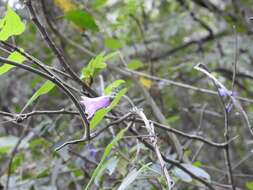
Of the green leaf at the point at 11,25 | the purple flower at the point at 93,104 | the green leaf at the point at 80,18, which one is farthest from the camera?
the green leaf at the point at 80,18

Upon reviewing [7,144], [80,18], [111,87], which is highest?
[80,18]

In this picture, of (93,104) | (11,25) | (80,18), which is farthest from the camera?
→ (80,18)

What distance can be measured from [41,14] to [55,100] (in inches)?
18.6

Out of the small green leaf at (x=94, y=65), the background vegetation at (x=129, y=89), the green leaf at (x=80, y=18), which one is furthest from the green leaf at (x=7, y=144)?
the small green leaf at (x=94, y=65)

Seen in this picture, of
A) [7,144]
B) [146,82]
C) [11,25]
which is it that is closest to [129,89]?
[146,82]

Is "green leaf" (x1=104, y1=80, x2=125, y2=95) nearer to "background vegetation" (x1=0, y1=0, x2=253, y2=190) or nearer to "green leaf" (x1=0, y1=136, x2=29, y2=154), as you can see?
"background vegetation" (x1=0, y1=0, x2=253, y2=190)

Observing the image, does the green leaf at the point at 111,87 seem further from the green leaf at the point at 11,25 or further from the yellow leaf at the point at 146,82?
the yellow leaf at the point at 146,82

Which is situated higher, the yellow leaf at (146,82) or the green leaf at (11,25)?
the green leaf at (11,25)

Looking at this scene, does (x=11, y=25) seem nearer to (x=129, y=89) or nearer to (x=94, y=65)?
(x=94, y=65)

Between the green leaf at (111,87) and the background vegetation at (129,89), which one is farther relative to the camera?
the background vegetation at (129,89)

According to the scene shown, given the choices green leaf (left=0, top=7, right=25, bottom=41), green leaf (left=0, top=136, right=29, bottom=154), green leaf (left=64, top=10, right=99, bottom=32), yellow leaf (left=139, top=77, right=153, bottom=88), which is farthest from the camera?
yellow leaf (left=139, top=77, right=153, bottom=88)

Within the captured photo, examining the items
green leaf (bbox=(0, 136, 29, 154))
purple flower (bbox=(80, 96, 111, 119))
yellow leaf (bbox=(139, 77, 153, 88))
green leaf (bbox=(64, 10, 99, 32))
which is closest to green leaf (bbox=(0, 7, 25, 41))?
purple flower (bbox=(80, 96, 111, 119))

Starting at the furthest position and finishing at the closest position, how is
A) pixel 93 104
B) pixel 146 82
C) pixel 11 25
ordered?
1. pixel 146 82
2. pixel 93 104
3. pixel 11 25

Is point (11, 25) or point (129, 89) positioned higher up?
point (11, 25)
